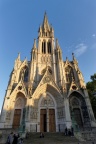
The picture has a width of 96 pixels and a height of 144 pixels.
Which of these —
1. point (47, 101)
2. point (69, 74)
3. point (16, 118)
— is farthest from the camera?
point (69, 74)

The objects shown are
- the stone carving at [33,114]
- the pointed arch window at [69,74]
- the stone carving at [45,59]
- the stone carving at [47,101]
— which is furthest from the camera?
the stone carving at [45,59]

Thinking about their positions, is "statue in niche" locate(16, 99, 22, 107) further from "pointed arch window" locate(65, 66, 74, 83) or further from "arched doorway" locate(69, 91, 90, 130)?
"pointed arch window" locate(65, 66, 74, 83)

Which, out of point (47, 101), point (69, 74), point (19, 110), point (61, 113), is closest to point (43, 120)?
point (61, 113)

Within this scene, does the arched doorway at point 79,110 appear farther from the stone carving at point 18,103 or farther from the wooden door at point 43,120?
the stone carving at point 18,103

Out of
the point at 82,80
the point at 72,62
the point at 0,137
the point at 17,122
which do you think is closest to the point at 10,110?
the point at 17,122

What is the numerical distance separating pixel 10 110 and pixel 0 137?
19.5 ft

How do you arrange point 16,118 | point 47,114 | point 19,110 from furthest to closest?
point 19,110
point 47,114
point 16,118

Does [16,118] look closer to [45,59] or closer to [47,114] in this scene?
[47,114]

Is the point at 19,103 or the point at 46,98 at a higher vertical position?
the point at 46,98

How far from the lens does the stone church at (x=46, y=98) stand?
55.9 ft

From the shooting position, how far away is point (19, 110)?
18.5m

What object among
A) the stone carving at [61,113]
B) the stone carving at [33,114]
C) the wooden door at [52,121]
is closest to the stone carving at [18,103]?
the stone carving at [33,114]

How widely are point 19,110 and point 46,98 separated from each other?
4.63 meters

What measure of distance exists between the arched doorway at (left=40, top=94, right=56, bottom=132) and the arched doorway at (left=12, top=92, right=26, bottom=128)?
2.85m
